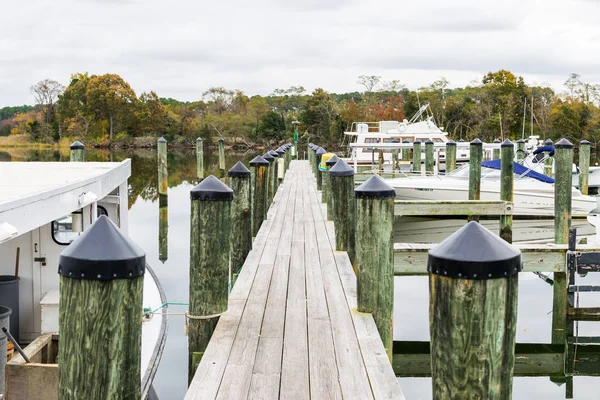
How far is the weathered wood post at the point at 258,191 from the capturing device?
1094 centimetres

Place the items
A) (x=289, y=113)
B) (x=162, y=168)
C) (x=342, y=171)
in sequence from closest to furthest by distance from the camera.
A: 1. (x=342, y=171)
2. (x=162, y=168)
3. (x=289, y=113)

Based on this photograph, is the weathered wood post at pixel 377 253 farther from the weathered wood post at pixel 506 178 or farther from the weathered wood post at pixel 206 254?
the weathered wood post at pixel 506 178

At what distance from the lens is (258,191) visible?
11211 millimetres

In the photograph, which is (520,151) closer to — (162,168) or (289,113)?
(162,168)

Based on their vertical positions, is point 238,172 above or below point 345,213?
above

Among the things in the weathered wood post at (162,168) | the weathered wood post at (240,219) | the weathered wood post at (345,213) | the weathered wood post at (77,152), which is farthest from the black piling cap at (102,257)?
the weathered wood post at (162,168)

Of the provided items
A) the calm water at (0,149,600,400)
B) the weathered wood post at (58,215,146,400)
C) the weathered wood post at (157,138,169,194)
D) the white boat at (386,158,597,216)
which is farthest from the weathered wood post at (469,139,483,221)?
the weathered wood post at (58,215,146,400)

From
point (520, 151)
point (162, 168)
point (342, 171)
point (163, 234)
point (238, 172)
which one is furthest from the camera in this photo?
point (520, 151)

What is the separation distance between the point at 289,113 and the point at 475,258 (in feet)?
273

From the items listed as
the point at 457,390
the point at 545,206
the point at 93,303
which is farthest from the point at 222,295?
the point at 545,206

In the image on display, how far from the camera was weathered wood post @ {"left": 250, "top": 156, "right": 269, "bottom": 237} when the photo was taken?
10938 millimetres

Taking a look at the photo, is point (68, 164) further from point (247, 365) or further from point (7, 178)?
point (247, 365)

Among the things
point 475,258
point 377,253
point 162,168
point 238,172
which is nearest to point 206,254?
point 377,253

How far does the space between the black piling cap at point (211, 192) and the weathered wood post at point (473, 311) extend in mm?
2919
